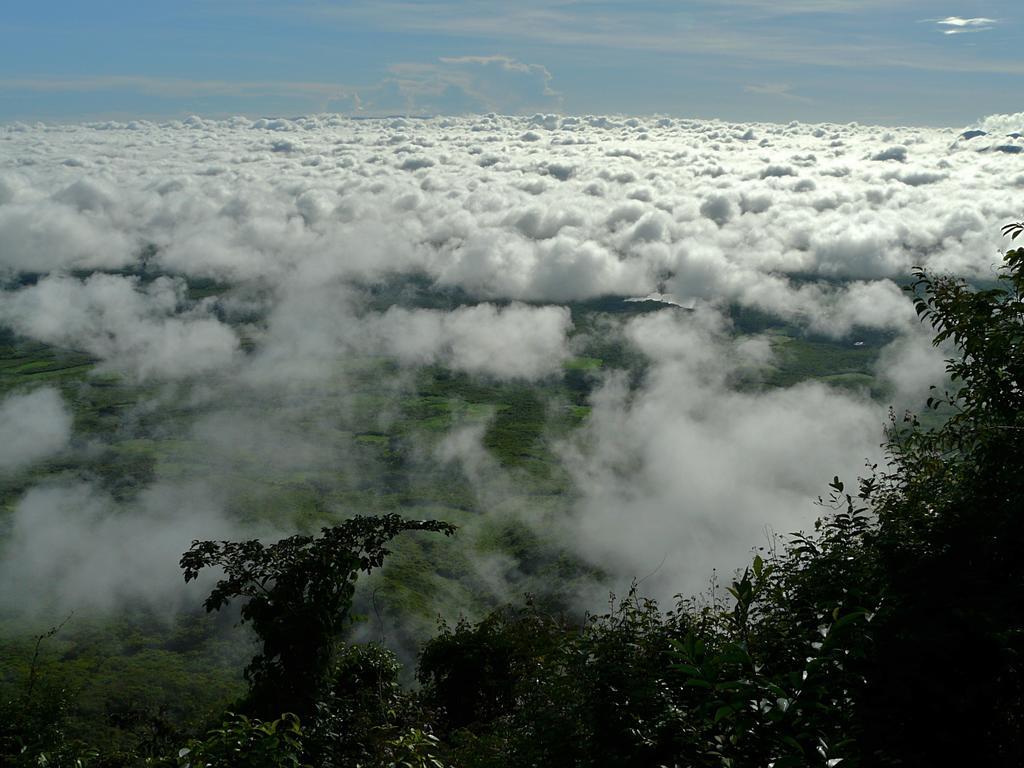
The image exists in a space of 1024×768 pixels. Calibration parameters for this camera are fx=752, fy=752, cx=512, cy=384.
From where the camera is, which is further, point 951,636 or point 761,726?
point 951,636

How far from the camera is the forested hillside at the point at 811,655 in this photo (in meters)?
6.68

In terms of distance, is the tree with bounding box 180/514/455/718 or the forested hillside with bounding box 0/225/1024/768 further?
the tree with bounding box 180/514/455/718

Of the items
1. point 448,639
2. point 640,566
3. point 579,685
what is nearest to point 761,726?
point 579,685

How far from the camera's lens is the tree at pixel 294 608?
20.0 m

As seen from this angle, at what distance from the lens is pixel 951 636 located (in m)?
8.63

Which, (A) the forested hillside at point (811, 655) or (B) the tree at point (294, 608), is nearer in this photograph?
(A) the forested hillside at point (811, 655)

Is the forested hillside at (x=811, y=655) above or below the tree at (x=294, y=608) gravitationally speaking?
above

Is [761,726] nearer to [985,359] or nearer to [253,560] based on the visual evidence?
[985,359]

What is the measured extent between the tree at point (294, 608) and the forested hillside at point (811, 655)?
54mm

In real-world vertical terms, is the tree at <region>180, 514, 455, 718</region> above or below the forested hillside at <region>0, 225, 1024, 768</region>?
below

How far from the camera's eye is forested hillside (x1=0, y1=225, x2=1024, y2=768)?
6684mm

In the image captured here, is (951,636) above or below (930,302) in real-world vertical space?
below

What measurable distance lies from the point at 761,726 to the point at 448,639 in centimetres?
4397

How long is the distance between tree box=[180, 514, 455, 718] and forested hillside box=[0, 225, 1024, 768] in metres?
0.05
